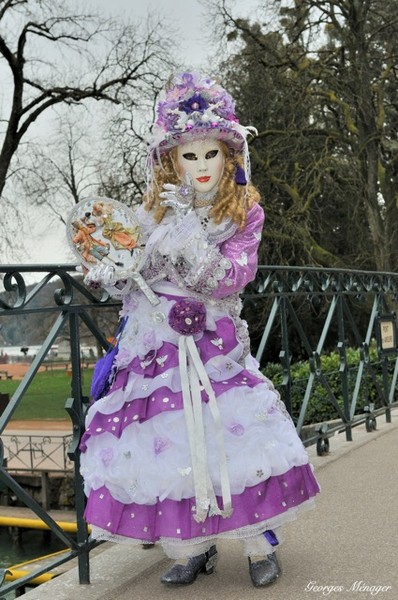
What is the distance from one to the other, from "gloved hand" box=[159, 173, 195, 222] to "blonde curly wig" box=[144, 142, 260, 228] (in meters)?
0.08

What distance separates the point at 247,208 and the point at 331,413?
7545 millimetres

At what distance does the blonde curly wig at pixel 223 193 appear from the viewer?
2.81 meters

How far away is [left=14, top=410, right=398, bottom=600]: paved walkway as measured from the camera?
2.58 meters

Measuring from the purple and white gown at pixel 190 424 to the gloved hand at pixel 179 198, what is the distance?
0.17 feet

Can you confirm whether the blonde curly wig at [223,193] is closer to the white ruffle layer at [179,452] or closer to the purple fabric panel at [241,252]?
the purple fabric panel at [241,252]

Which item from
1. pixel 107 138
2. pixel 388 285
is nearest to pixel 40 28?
pixel 107 138

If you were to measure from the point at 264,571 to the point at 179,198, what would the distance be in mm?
1293

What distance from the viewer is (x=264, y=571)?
2631 millimetres

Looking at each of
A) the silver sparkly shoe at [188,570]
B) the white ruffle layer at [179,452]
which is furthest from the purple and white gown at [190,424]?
the silver sparkly shoe at [188,570]

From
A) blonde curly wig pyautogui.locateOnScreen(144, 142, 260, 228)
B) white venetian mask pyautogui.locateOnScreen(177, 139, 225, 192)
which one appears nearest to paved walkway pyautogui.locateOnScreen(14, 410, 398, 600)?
blonde curly wig pyautogui.locateOnScreen(144, 142, 260, 228)

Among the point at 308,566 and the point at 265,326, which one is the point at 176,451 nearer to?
the point at 308,566

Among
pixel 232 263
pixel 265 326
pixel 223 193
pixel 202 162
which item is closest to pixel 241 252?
pixel 232 263

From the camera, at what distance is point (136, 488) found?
2.49 metres

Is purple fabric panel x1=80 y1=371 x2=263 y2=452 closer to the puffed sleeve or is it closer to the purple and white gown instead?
the purple and white gown
